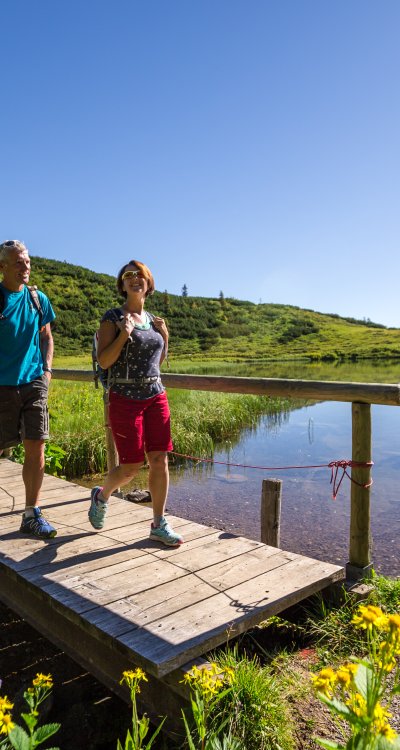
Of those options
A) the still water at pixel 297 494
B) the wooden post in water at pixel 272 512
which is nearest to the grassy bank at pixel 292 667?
the wooden post in water at pixel 272 512

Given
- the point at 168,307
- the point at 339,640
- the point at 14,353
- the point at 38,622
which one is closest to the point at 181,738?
the point at 339,640

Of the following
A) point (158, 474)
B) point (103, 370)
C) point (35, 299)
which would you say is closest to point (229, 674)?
point (158, 474)

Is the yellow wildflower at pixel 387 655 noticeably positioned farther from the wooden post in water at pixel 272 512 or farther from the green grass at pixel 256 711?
the wooden post in water at pixel 272 512

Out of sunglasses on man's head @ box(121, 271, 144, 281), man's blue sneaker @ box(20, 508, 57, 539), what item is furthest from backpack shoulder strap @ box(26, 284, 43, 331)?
man's blue sneaker @ box(20, 508, 57, 539)

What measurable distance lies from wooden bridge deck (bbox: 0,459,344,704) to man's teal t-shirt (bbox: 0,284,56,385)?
3.82 feet

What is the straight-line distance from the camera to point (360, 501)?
362 cm

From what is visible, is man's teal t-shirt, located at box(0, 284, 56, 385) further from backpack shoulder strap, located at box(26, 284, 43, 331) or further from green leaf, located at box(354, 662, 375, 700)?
green leaf, located at box(354, 662, 375, 700)

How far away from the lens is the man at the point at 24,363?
3488 mm

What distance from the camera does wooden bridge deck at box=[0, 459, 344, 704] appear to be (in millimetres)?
2539

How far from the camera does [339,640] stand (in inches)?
121

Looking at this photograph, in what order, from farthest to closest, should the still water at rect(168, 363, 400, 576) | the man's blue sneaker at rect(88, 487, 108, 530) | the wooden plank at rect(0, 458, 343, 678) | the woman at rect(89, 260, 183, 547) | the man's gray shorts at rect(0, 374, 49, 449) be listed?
the still water at rect(168, 363, 400, 576)
the man's blue sneaker at rect(88, 487, 108, 530)
the man's gray shorts at rect(0, 374, 49, 449)
the woman at rect(89, 260, 183, 547)
the wooden plank at rect(0, 458, 343, 678)

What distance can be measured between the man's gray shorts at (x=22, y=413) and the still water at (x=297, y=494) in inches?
156

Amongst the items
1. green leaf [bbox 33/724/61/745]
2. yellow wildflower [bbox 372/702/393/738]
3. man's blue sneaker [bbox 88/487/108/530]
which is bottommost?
green leaf [bbox 33/724/61/745]

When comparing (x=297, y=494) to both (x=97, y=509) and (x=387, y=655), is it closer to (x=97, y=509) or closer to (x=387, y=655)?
(x=97, y=509)
